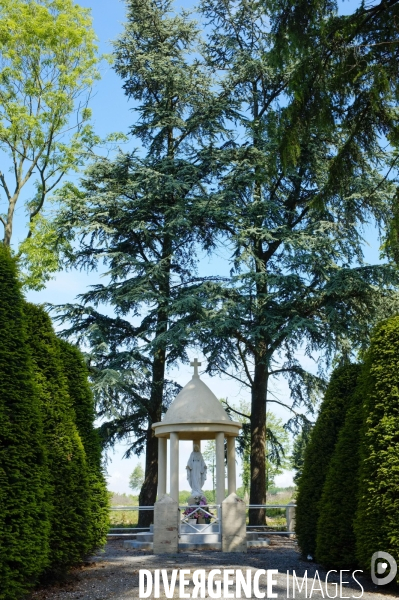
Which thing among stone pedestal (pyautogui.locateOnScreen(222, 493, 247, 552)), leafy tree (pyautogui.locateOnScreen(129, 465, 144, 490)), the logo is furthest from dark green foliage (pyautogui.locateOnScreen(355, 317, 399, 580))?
leafy tree (pyautogui.locateOnScreen(129, 465, 144, 490))

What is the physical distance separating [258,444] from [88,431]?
31.0 feet

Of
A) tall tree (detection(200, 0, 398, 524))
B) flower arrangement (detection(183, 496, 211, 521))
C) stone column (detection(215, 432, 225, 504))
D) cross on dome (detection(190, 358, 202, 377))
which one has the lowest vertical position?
flower arrangement (detection(183, 496, 211, 521))

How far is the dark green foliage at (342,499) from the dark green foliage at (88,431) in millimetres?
2982

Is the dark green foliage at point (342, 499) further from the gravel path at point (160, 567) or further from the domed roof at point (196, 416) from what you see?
the domed roof at point (196, 416)

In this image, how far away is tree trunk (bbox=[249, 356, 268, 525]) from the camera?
17258mm

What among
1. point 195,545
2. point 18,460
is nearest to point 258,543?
point 195,545

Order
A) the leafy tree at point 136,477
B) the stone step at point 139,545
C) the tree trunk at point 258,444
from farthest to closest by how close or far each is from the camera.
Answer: the leafy tree at point 136,477, the tree trunk at point 258,444, the stone step at point 139,545

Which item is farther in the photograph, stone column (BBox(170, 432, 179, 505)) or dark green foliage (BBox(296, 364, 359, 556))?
stone column (BBox(170, 432, 179, 505))

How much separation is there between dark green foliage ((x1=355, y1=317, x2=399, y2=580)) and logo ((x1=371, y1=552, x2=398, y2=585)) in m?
0.06

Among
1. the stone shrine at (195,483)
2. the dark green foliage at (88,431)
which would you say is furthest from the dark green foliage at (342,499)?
the stone shrine at (195,483)

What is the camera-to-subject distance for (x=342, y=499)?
8.22 m

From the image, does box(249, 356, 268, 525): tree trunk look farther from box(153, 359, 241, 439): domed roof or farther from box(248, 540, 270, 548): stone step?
box(153, 359, 241, 439): domed roof

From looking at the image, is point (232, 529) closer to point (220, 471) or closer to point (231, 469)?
point (220, 471)

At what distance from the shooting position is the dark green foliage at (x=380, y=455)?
712 cm
